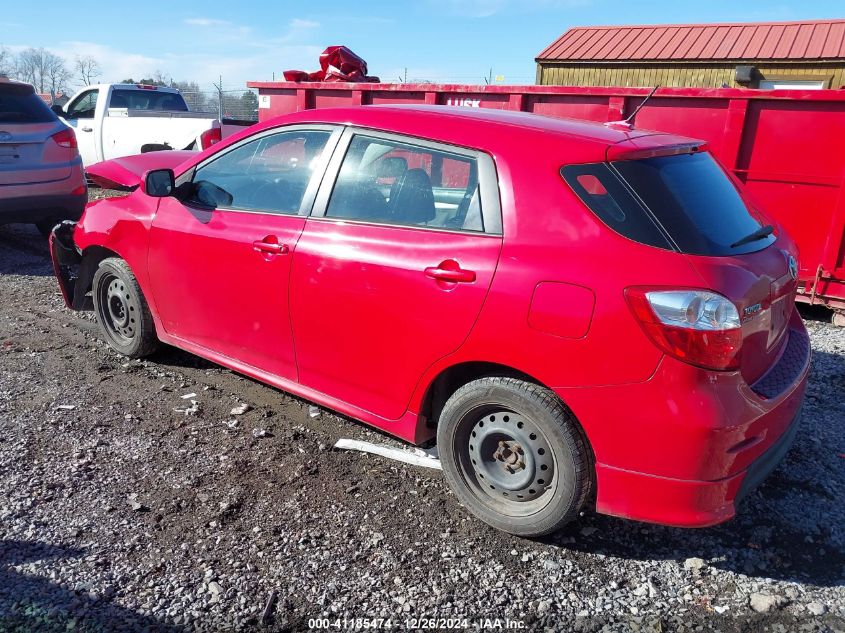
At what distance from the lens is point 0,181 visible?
7.32m

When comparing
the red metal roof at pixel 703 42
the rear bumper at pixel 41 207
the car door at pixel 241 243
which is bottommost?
the rear bumper at pixel 41 207

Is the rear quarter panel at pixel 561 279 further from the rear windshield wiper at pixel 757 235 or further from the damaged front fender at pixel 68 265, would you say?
the damaged front fender at pixel 68 265

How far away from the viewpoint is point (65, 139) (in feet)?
25.8

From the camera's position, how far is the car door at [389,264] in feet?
9.67

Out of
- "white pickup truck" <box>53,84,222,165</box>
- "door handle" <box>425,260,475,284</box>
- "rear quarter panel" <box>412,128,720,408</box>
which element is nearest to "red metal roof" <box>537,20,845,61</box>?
"white pickup truck" <box>53,84,222,165</box>

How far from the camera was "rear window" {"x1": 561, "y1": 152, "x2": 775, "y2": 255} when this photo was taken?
105 inches

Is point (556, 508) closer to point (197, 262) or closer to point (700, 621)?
point (700, 621)

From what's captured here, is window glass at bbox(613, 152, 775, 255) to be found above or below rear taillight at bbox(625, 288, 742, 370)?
above

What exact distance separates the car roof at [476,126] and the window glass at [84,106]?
37.6ft

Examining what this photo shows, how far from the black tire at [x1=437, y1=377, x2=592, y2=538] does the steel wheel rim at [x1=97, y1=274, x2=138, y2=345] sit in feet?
8.68

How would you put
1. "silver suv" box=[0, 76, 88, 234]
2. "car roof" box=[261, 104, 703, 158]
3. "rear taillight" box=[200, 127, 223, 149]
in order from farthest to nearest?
"rear taillight" box=[200, 127, 223, 149] → "silver suv" box=[0, 76, 88, 234] → "car roof" box=[261, 104, 703, 158]

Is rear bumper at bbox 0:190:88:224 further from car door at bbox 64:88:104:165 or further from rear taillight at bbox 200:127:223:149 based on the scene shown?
car door at bbox 64:88:104:165

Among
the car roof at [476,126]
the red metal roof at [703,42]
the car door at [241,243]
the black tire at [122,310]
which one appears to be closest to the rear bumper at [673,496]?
the car roof at [476,126]

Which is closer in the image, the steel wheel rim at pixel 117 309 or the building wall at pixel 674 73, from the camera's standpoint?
the steel wheel rim at pixel 117 309
